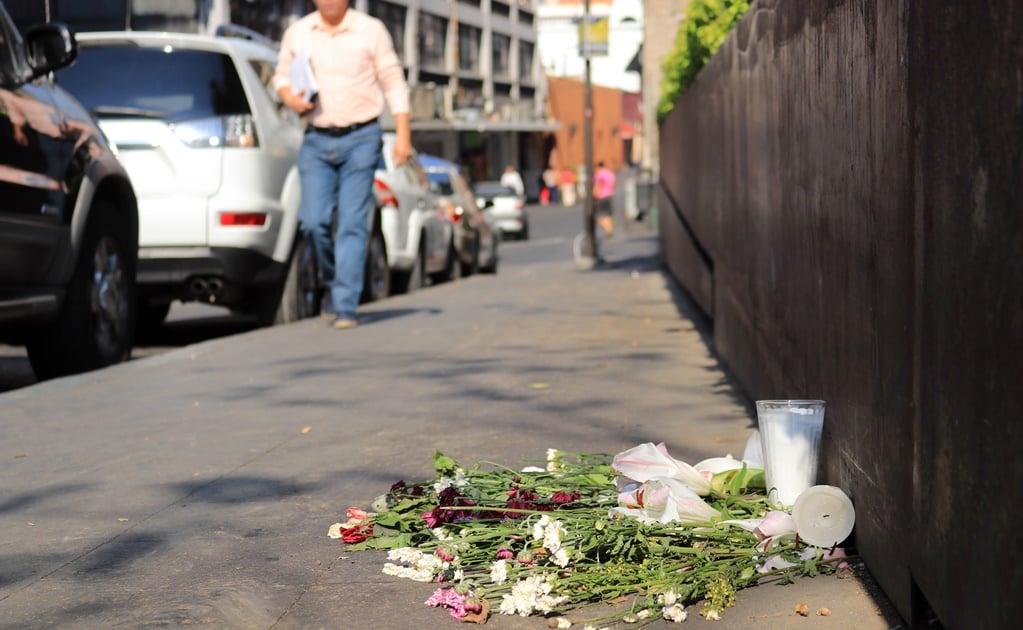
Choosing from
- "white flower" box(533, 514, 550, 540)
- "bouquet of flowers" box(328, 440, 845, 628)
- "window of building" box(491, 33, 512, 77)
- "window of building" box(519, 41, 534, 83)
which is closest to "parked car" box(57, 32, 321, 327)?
"bouquet of flowers" box(328, 440, 845, 628)

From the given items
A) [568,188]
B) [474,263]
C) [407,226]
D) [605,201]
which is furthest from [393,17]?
[407,226]

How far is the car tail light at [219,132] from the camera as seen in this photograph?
9141mm

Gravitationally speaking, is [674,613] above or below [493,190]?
above

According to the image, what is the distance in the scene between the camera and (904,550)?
2.82 m

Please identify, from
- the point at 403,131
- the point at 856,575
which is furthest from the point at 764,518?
the point at 403,131

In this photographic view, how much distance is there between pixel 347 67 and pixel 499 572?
6.66 meters

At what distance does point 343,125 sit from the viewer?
938 cm

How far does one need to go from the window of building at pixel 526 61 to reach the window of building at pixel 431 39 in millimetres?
15600

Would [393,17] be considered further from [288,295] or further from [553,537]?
[553,537]

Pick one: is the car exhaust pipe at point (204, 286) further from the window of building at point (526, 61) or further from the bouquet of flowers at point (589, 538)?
the window of building at point (526, 61)

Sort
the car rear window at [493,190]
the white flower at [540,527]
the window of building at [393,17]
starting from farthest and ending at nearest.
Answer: the window of building at [393,17] < the car rear window at [493,190] < the white flower at [540,527]

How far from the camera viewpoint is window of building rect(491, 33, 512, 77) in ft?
260

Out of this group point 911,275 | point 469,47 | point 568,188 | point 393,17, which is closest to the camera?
point 911,275

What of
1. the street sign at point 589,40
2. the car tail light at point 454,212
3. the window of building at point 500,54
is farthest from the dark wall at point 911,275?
the window of building at point 500,54
